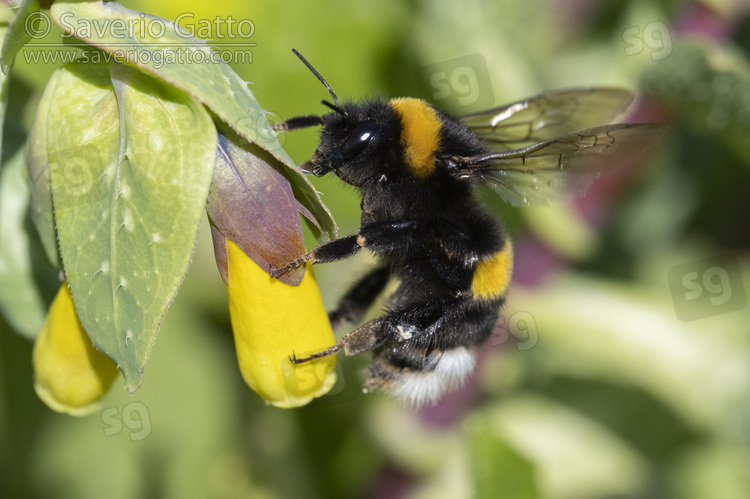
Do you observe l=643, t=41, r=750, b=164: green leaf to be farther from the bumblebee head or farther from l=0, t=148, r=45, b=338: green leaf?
l=0, t=148, r=45, b=338: green leaf

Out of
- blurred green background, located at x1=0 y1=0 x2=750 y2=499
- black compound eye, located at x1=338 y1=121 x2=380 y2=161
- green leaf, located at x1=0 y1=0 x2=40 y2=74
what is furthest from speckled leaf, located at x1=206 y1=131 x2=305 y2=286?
blurred green background, located at x1=0 y1=0 x2=750 y2=499

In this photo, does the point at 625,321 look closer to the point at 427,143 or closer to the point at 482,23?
the point at 482,23

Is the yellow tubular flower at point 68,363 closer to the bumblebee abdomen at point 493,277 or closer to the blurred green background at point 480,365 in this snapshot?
the bumblebee abdomen at point 493,277

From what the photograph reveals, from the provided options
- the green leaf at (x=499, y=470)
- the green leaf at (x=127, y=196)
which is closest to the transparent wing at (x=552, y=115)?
the green leaf at (x=499, y=470)

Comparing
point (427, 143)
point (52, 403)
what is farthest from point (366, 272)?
point (52, 403)

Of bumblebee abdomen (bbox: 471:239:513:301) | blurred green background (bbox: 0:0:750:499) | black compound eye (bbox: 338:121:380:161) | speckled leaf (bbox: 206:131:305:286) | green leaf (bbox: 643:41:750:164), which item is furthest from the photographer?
blurred green background (bbox: 0:0:750:499)

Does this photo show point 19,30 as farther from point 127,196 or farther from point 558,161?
point 558,161
